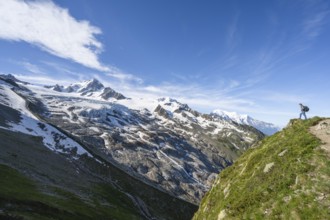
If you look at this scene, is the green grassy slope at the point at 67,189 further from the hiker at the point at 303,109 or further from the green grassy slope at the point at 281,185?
the hiker at the point at 303,109

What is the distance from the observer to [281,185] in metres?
20.7

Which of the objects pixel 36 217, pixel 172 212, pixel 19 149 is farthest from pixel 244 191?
pixel 172 212

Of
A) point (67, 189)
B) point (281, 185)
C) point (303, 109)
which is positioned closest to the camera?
point (281, 185)

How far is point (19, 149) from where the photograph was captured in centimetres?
12469

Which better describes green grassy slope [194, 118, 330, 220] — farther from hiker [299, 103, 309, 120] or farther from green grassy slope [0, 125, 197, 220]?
green grassy slope [0, 125, 197, 220]

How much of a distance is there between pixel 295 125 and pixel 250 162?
6684 millimetres

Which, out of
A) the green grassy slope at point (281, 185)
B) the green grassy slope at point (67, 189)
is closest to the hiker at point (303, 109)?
the green grassy slope at point (281, 185)

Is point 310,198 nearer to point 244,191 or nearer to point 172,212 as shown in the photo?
point 244,191

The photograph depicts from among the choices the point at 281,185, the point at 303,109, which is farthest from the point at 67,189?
the point at 281,185

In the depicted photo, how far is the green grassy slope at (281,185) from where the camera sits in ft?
60.0

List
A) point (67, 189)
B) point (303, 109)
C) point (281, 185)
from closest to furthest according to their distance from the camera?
point (281, 185) → point (303, 109) → point (67, 189)

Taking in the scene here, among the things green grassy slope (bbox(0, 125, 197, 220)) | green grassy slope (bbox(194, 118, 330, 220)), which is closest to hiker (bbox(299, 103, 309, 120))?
green grassy slope (bbox(194, 118, 330, 220))

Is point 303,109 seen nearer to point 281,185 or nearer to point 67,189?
point 281,185

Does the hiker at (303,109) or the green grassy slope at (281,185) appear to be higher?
the hiker at (303,109)
